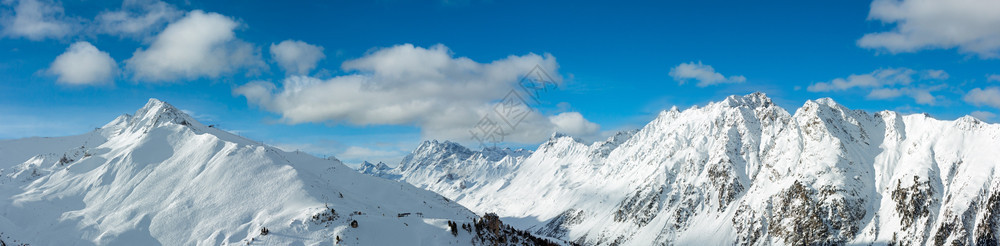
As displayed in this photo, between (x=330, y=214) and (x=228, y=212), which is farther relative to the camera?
(x=228, y=212)

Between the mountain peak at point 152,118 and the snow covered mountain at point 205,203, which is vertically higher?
the mountain peak at point 152,118

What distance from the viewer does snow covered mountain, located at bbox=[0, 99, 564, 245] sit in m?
64.3

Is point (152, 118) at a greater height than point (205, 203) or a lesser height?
greater

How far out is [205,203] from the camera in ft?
243

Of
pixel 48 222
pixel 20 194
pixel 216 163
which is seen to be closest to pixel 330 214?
pixel 216 163

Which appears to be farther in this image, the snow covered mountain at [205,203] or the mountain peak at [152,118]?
the mountain peak at [152,118]

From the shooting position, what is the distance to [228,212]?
71125 mm

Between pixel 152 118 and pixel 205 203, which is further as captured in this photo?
pixel 152 118

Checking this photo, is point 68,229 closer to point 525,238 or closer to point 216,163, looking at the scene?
point 216,163

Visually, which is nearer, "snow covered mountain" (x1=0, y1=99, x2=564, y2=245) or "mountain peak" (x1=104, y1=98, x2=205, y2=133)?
"snow covered mountain" (x1=0, y1=99, x2=564, y2=245)

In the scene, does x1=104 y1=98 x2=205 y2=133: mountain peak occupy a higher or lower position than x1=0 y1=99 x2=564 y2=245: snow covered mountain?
higher

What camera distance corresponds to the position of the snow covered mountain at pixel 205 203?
6431 centimetres

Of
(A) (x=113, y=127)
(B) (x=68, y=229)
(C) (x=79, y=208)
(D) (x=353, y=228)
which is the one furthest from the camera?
(A) (x=113, y=127)

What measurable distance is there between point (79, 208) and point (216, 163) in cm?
A: 1869
